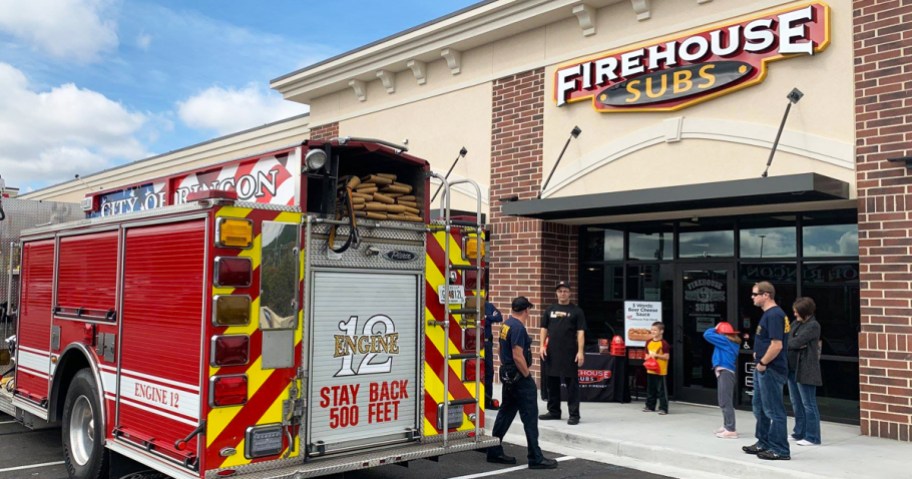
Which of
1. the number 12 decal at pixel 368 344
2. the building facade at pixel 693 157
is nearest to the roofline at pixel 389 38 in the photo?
the building facade at pixel 693 157

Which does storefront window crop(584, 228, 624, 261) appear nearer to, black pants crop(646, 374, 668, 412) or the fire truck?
black pants crop(646, 374, 668, 412)

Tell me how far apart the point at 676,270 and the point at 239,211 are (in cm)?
828

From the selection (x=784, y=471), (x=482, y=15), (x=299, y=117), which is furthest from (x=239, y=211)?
(x=299, y=117)

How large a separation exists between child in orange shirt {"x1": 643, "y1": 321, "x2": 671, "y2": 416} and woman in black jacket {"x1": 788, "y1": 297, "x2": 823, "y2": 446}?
205cm

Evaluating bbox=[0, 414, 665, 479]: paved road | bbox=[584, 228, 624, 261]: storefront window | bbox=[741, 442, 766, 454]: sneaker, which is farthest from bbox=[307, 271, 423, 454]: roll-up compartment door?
bbox=[584, 228, 624, 261]: storefront window

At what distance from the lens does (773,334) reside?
Answer: 24.0 feet

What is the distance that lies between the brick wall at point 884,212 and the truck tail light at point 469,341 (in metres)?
5.23

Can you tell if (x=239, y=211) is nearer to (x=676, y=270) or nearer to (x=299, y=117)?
(x=676, y=270)

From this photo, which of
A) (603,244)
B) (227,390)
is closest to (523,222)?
(603,244)

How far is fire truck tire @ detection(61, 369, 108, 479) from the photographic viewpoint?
612 centimetres

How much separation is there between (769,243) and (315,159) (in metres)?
7.60

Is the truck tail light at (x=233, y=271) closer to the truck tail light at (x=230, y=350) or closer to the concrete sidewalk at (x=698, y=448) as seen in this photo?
the truck tail light at (x=230, y=350)

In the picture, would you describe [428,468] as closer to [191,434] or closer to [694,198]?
[191,434]

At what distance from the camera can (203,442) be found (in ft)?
15.8
